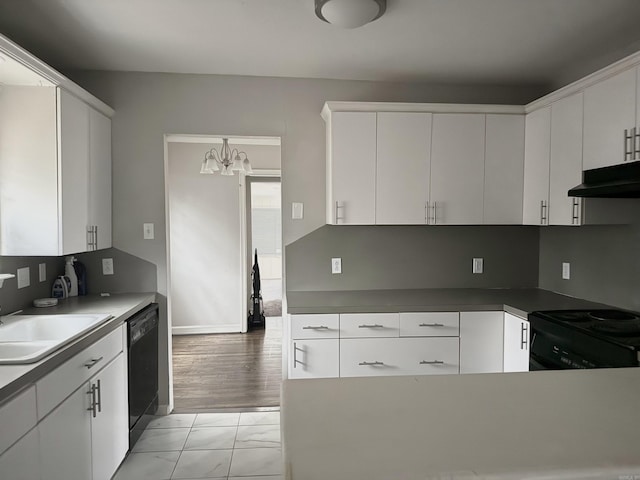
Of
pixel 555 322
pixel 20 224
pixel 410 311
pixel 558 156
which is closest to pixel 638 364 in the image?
pixel 555 322

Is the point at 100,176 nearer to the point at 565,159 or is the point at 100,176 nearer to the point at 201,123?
the point at 201,123

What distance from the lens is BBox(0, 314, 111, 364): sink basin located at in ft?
5.91

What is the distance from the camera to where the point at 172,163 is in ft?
16.3

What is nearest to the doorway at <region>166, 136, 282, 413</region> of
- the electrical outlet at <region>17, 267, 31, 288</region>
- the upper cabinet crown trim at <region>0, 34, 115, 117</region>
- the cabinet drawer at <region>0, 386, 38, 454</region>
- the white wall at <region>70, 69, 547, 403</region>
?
the white wall at <region>70, 69, 547, 403</region>

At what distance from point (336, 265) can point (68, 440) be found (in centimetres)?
194

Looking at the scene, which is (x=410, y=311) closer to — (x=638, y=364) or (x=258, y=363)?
(x=638, y=364)

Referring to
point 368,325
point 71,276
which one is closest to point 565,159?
point 368,325

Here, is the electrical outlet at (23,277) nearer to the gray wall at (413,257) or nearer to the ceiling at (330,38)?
the ceiling at (330,38)

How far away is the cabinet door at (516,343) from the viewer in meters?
2.45

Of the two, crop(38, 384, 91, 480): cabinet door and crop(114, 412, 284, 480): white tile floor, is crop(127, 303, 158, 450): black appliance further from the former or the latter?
crop(38, 384, 91, 480): cabinet door

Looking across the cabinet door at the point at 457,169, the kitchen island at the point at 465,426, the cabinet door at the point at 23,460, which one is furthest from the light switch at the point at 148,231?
the kitchen island at the point at 465,426

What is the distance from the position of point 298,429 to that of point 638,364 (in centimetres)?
161

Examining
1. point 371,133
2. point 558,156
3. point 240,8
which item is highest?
point 240,8

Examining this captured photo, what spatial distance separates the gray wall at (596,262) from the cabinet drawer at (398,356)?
99cm
